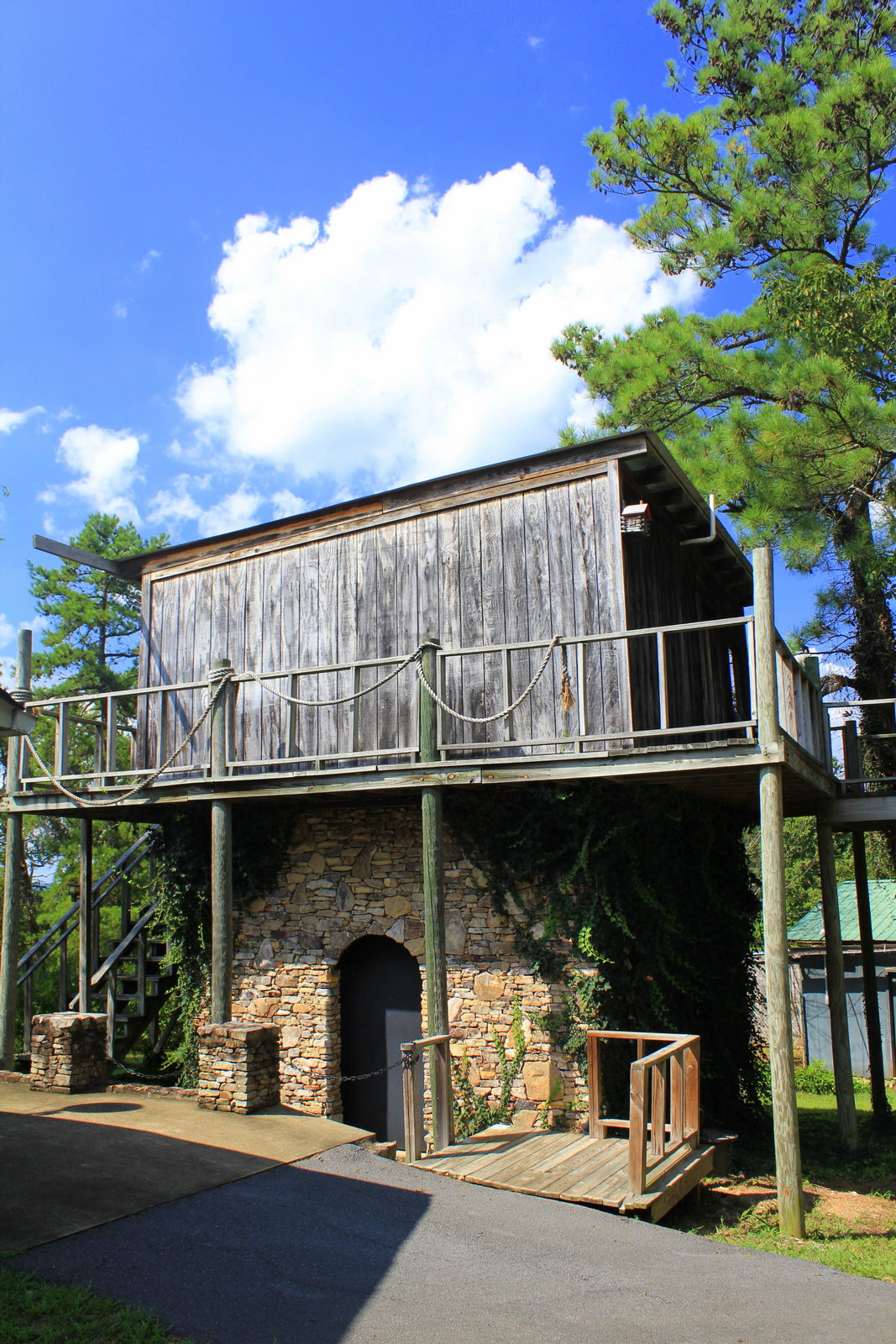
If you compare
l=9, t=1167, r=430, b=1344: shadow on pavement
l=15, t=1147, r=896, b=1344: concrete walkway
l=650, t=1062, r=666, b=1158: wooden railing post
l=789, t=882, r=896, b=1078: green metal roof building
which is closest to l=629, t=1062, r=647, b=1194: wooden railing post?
l=15, t=1147, r=896, b=1344: concrete walkway

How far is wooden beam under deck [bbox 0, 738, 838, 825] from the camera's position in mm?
8391

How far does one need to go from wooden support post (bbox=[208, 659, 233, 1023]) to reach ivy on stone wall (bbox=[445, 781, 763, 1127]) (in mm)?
2365

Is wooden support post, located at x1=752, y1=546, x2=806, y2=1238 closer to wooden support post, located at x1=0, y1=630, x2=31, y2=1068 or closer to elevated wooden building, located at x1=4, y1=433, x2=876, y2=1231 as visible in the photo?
elevated wooden building, located at x1=4, y1=433, x2=876, y2=1231

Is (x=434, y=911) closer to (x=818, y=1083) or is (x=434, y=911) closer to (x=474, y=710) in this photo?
(x=474, y=710)

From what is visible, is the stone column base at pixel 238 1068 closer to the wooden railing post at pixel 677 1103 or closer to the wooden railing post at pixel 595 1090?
the wooden railing post at pixel 595 1090

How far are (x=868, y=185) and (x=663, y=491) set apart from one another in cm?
838

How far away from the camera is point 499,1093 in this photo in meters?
A: 9.83

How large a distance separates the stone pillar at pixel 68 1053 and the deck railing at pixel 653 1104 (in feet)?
16.8

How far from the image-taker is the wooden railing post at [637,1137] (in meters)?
7.28

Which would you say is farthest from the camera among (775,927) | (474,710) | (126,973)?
(126,973)

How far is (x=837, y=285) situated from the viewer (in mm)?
14586

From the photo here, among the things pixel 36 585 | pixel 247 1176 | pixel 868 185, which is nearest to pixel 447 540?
pixel 247 1176

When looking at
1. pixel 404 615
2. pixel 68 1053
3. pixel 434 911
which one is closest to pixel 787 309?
pixel 404 615

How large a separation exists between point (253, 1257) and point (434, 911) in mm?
3435
